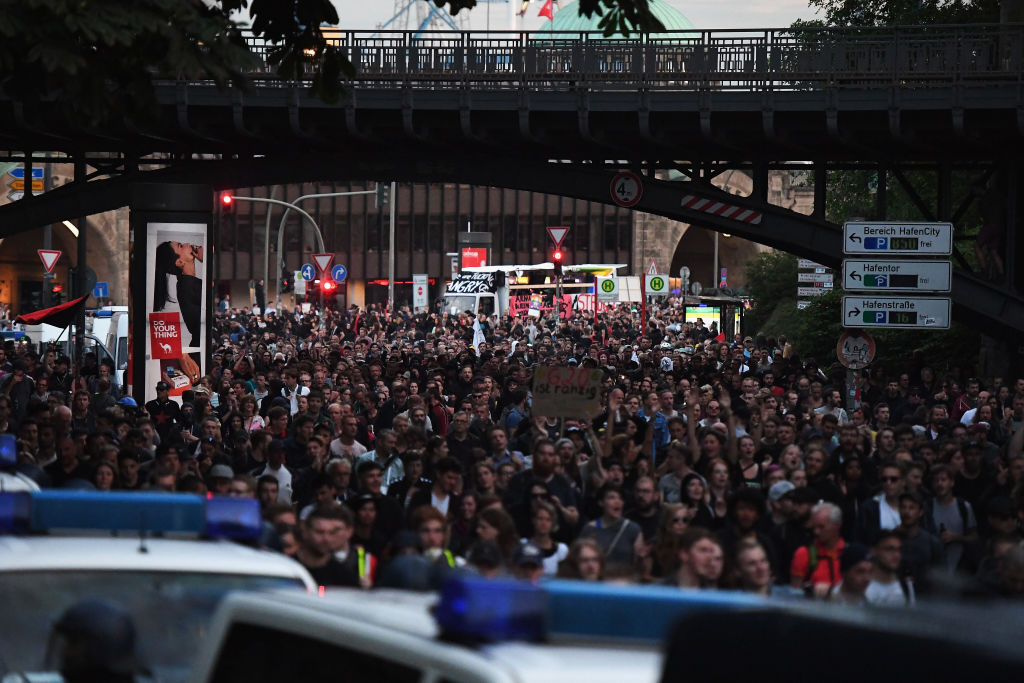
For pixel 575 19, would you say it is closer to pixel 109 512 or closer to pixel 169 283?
pixel 169 283

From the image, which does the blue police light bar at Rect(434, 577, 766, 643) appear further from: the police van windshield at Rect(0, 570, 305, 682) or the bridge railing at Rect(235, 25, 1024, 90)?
the bridge railing at Rect(235, 25, 1024, 90)

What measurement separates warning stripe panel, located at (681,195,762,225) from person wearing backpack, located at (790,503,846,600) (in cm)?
1721

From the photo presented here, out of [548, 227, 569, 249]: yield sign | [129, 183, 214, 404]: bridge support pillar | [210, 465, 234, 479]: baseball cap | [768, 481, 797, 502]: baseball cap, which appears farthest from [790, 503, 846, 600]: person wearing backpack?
[548, 227, 569, 249]: yield sign

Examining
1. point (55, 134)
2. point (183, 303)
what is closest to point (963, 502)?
point (183, 303)

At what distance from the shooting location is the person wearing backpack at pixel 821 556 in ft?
26.8

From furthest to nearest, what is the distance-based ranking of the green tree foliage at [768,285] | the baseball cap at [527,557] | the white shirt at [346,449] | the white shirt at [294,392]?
the green tree foliage at [768,285], the white shirt at [294,392], the white shirt at [346,449], the baseball cap at [527,557]

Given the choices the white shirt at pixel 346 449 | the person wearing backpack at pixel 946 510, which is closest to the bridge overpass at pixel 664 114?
the white shirt at pixel 346 449

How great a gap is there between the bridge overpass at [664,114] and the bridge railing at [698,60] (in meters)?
0.03

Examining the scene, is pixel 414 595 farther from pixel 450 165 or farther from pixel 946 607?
pixel 450 165

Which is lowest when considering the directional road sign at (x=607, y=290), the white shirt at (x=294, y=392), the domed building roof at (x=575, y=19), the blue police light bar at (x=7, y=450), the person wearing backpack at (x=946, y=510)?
the person wearing backpack at (x=946, y=510)

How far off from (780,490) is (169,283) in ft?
49.6

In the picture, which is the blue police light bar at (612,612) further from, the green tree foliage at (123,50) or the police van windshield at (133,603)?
the green tree foliage at (123,50)

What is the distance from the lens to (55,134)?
1032 inches

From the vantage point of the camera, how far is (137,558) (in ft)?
16.4
